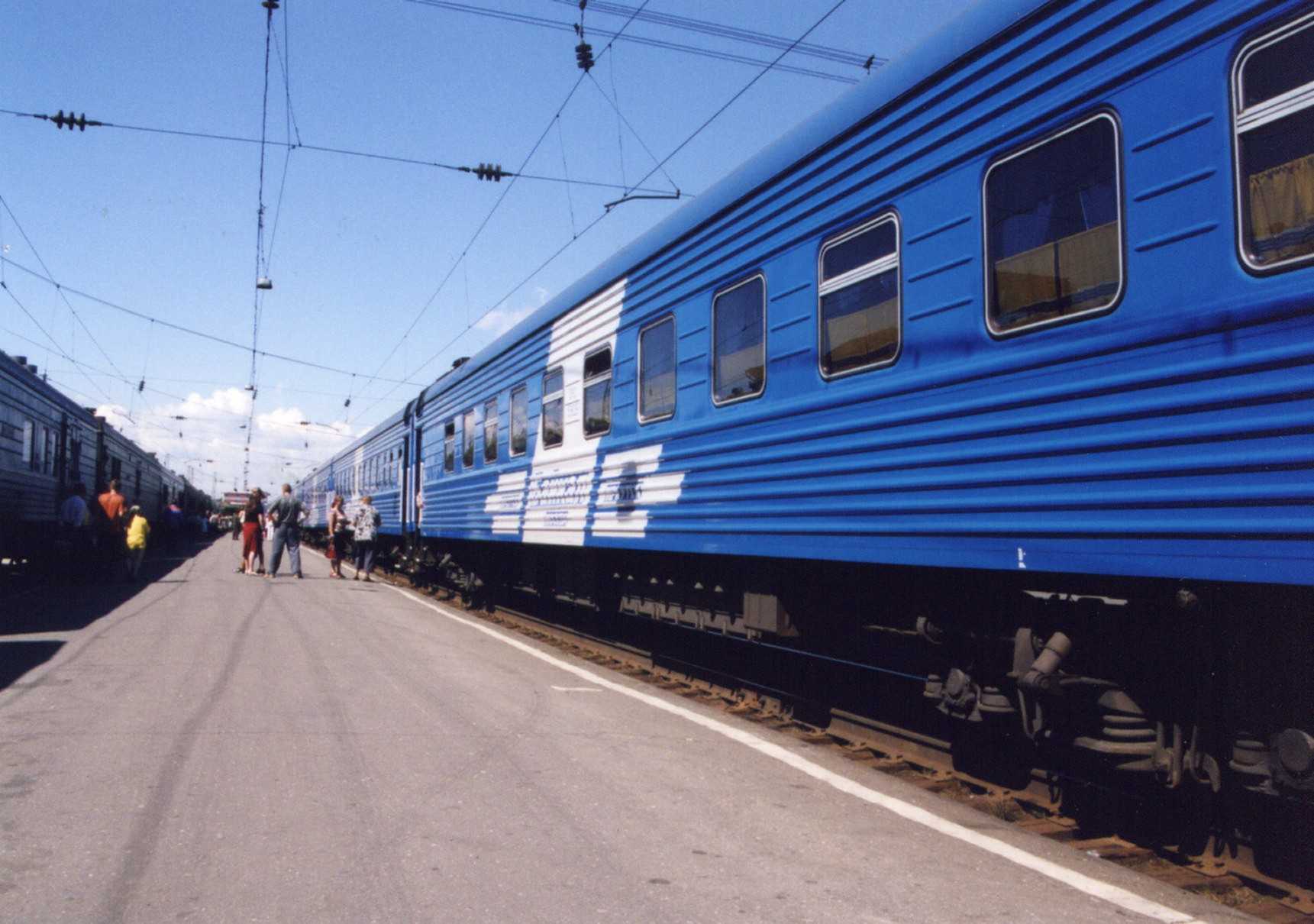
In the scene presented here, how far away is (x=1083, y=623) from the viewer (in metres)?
4.53

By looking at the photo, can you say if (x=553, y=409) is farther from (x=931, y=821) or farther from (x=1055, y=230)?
(x=1055, y=230)

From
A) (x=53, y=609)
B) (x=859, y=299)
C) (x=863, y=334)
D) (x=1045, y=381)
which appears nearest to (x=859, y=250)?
(x=859, y=299)

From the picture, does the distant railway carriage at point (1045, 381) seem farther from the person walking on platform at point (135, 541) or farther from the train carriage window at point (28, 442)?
the train carriage window at point (28, 442)

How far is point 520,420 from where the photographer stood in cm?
1234

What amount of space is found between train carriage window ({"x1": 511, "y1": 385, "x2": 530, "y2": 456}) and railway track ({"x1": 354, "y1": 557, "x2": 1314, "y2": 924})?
2634mm

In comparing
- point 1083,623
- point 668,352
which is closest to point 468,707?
point 668,352

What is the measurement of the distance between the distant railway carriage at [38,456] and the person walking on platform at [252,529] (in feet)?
10.6

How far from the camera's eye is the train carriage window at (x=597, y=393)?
31.2 ft

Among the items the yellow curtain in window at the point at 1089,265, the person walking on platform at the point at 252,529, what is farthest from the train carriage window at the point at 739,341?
the person walking on platform at the point at 252,529

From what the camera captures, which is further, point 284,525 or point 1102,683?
point 284,525

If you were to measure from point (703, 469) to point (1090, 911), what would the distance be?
423 cm

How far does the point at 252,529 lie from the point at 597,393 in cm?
1296

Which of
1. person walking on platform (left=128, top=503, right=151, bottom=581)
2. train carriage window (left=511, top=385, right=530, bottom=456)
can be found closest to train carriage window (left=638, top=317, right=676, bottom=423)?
train carriage window (left=511, top=385, right=530, bottom=456)

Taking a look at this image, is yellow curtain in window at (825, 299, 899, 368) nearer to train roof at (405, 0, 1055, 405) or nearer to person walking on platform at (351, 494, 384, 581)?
train roof at (405, 0, 1055, 405)
